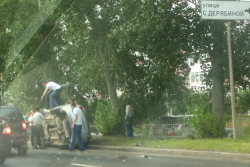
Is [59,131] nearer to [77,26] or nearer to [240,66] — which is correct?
[77,26]

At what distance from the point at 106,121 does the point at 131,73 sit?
2897 mm

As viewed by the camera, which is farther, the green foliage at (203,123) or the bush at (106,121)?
the bush at (106,121)

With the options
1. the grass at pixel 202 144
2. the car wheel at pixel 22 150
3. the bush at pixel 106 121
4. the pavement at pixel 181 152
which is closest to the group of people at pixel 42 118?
the bush at pixel 106 121

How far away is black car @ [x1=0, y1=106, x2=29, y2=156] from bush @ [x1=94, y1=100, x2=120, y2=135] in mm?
7582

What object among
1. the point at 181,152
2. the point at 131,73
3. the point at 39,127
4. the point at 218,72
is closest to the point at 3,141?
the point at 181,152

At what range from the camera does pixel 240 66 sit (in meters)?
19.2

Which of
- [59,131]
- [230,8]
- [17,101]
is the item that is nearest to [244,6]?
[230,8]

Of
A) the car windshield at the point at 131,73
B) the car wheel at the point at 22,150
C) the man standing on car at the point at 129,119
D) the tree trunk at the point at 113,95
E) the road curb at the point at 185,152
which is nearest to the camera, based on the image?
the road curb at the point at 185,152

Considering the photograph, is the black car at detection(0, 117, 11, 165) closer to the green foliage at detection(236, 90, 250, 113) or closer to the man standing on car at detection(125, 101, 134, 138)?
the man standing on car at detection(125, 101, 134, 138)

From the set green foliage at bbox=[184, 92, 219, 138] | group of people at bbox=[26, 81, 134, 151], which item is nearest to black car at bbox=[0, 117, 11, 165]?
group of people at bbox=[26, 81, 134, 151]

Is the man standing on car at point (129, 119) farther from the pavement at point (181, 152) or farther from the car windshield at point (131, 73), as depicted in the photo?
the pavement at point (181, 152)

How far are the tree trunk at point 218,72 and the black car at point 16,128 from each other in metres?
7.60

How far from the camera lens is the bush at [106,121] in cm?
2433

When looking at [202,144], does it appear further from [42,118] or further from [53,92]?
[42,118]
